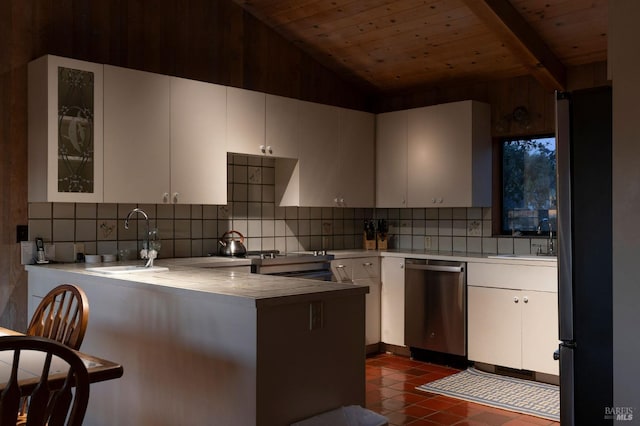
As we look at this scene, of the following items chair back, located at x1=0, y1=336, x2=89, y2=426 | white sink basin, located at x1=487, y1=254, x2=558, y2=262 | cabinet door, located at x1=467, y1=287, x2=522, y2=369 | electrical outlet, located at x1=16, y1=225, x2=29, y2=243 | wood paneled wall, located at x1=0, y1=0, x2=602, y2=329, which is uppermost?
wood paneled wall, located at x1=0, y1=0, x2=602, y2=329

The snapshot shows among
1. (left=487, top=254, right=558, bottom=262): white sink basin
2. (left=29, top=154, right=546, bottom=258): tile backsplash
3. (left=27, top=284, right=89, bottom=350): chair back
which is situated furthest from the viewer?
(left=487, top=254, right=558, bottom=262): white sink basin

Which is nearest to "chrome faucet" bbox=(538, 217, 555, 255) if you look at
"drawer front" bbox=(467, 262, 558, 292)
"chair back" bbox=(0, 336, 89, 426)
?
"drawer front" bbox=(467, 262, 558, 292)

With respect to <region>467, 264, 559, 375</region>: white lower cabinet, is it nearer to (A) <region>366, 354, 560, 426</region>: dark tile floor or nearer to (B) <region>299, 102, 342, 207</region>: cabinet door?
(A) <region>366, 354, 560, 426</region>: dark tile floor

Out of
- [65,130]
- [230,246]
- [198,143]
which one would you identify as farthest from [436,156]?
[65,130]

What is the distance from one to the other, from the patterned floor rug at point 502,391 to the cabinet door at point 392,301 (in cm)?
71

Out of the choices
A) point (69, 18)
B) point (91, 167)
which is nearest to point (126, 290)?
point (91, 167)

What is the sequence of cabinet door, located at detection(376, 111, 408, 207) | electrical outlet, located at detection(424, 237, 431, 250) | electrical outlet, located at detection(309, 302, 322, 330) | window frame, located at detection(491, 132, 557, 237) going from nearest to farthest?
electrical outlet, located at detection(309, 302, 322, 330) → window frame, located at detection(491, 132, 557, 237) → cabinet door, located at detection(376, 111, 408, 207) → electrical outlet, located at detection(424, 237, 431, 250)

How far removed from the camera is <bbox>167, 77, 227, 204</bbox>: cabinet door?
4062mm

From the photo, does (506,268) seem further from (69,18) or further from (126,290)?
(69,18)

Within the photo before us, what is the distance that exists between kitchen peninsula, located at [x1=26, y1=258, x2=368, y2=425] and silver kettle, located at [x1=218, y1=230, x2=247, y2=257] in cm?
133

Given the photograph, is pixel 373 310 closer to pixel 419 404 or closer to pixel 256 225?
pixel 256 225

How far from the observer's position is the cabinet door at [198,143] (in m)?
4.06

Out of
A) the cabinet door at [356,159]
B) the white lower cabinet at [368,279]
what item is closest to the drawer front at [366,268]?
the white lower cabinet at [368,279]

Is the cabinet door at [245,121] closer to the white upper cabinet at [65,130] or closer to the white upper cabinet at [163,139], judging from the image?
the white upper cabinet at [163,139]
